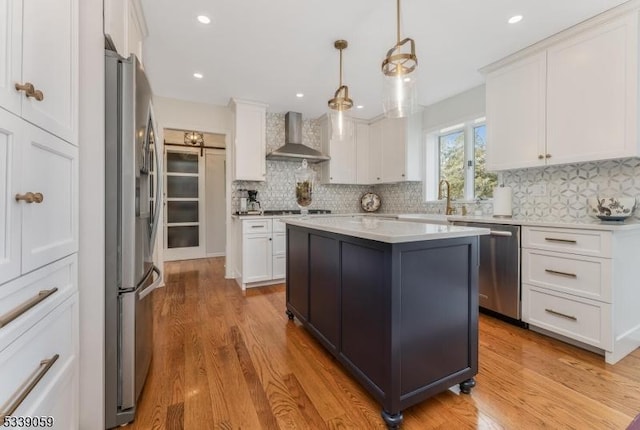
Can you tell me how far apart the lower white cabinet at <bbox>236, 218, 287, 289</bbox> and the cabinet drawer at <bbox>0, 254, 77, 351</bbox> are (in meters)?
2.49

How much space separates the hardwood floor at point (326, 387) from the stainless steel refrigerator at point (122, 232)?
230mm

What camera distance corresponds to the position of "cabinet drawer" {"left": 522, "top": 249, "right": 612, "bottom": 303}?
1926mm

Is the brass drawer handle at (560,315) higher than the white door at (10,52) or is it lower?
lower

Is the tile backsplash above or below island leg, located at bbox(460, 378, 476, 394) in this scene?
above

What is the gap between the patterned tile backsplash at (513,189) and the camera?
7.60ft

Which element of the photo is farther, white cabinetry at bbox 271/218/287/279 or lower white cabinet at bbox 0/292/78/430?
white cabinetry at bbox 271/218/287/279

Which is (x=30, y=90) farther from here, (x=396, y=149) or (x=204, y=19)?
(x=396, y=149)

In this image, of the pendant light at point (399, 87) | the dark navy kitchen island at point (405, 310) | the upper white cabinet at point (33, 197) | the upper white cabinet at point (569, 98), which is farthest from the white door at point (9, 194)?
the upper white cabinet at point (569, 98)

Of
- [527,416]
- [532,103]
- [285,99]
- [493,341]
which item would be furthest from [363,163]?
[527,416]

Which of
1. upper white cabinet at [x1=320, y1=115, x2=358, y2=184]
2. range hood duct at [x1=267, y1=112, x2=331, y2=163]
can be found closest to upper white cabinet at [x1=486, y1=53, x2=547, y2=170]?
upper white cabinet at [x1=320, y1=115, x2=358, y2=184]

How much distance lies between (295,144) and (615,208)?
3.63 metres

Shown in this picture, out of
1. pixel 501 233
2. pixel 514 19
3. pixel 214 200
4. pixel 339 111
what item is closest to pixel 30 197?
pixel 339 111

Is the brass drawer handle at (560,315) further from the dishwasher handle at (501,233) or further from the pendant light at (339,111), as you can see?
the pendant light at (339,111)

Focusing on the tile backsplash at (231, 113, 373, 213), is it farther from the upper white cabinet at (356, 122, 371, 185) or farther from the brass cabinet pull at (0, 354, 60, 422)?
the brass cabinet pull at (0, 354, 60, 422)
